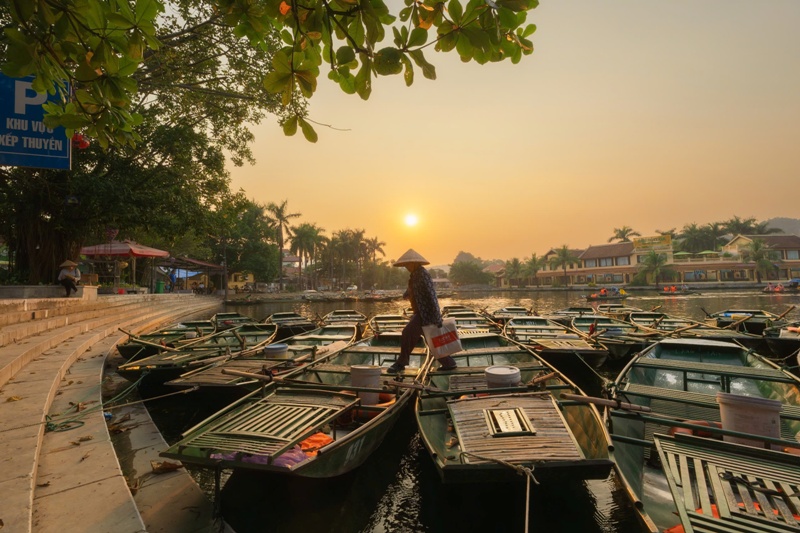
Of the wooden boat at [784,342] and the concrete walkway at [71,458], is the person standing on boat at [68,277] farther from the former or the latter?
the wooden boat at [784,342]

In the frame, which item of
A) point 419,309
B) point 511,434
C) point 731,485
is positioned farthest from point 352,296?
point 731,485

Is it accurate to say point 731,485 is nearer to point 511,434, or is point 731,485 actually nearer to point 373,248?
point 511,434

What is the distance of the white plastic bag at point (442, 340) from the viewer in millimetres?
6953

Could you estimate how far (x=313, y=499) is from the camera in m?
4.47

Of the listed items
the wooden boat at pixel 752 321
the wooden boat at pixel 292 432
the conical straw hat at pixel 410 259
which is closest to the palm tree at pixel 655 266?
the wooden boat at pixel 752 321

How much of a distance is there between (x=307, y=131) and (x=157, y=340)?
10597 mm

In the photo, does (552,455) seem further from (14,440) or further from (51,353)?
(51,353)

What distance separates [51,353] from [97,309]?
26.3 ft

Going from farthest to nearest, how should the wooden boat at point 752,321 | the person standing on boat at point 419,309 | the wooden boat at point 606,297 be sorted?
1. the wooden boat at point 606,297
2. the wooden boat at point 752,321
3. the person standing on boat at point 419,309

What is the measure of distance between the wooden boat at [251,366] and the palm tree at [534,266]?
72674 millimetres

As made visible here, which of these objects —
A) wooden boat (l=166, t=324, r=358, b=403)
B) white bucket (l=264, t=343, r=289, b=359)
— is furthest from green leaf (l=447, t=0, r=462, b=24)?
white bucket (l=264, t=343, r=289, b=359)

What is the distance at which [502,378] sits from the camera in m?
5.44

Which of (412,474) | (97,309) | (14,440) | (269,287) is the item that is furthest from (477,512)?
(269,287)

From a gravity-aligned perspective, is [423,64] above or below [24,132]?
below
